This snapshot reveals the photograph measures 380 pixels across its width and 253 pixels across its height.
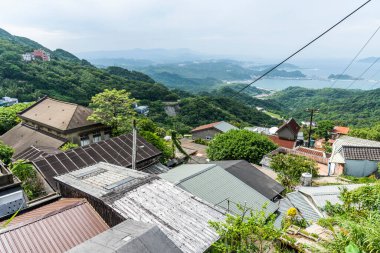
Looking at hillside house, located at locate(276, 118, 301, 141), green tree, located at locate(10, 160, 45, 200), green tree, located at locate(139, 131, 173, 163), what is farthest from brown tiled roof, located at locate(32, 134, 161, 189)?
hillside house, located at locate(276, 118, 301, 141)

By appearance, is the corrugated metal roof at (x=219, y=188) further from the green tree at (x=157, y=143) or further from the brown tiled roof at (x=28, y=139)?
the brown tiled roof at (x=28, y=139)

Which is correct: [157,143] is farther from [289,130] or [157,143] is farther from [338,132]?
[338,132]

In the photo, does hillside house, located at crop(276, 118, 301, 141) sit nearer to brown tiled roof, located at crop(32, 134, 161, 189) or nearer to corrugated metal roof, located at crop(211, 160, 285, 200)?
corrugated metal roof, located at crop(211, 160, 285, 200)

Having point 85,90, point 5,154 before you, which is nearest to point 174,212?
point 5,154

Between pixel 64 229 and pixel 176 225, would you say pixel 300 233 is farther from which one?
pixel 64 229

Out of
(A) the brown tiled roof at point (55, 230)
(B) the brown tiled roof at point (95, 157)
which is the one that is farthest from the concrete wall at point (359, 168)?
(A) the brown tiled roof at point (55, 230)
